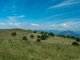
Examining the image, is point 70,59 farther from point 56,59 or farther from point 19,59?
point 19,59

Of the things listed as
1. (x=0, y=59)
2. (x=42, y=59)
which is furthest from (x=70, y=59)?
(x=0, y=59)

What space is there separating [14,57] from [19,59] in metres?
0.62

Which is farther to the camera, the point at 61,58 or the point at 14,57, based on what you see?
the point at 61,58

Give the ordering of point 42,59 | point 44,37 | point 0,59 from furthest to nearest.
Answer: point 44,37 < point 42,59 < point 0,59

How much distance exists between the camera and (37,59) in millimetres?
12531

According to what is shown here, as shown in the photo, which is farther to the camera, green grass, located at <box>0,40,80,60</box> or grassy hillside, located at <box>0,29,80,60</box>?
grassy hillside, located at <box>0,29,80,60</box>

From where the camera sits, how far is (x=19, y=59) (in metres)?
11.6

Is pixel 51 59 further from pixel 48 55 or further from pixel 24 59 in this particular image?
pixel 24 59

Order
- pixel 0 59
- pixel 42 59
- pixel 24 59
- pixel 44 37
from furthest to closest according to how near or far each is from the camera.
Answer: pixel 44 37 < pixel 42 59 < pixel 24 59 < pixel 0 59

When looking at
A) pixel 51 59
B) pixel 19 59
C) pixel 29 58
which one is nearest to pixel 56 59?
pixel 51 59

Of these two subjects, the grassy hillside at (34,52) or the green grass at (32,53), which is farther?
the grassy hillside at (34,52)

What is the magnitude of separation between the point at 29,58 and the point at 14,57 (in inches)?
51.1

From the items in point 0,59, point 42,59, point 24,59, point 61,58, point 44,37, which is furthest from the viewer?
point 44,37

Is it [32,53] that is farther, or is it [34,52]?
[34,52]
